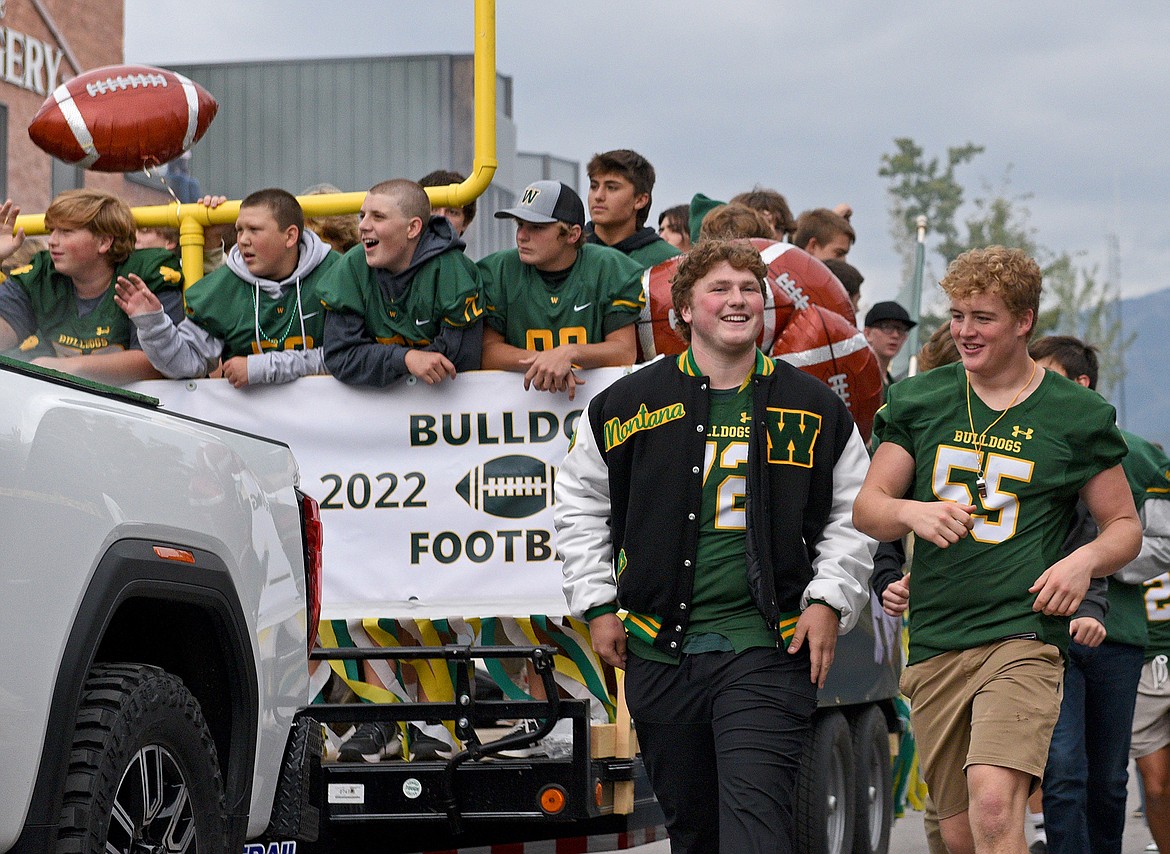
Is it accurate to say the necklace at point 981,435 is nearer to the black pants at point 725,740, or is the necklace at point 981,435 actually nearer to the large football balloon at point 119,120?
the black pants at point 725,740

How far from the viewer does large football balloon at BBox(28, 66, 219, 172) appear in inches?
→ 286

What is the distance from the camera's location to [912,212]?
63.5 meters

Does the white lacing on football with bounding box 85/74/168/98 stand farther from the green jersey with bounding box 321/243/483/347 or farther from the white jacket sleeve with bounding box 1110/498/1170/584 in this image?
the white jacket sleeve with bounding box 1110/498/1170/584

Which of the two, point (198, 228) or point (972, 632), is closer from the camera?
point (972, 632)

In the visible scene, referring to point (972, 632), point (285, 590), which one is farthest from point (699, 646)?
point (285, 590)

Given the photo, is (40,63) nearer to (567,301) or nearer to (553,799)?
(567,301)

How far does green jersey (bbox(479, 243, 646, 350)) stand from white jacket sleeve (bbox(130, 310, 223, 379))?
117 cm

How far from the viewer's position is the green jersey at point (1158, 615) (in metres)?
7.73

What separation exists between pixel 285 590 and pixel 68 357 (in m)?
2.96

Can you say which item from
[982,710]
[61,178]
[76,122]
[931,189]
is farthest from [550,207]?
[931,189]

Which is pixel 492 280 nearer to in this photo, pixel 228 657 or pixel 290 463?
pixel 290 463

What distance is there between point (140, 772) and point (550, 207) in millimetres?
3624

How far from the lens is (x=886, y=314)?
1029 centimetres

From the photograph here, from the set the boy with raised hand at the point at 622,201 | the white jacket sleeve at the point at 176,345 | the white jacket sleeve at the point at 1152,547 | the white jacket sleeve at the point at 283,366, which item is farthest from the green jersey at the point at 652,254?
the white jacket sleeve at the point at 1152,547
